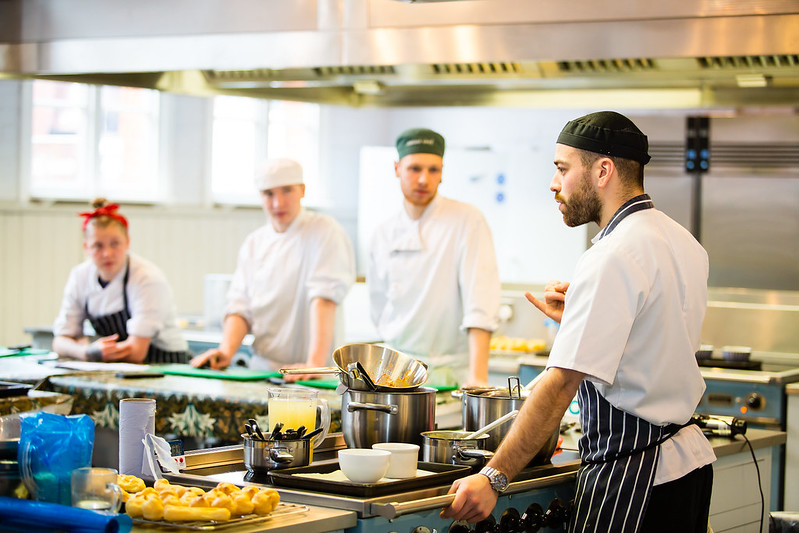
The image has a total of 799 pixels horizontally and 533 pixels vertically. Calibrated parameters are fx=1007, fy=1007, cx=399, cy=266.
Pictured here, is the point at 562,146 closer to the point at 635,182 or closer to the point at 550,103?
the point at 635,182

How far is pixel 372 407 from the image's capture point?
2289mm

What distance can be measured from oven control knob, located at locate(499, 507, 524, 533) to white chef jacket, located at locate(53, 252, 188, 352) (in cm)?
266

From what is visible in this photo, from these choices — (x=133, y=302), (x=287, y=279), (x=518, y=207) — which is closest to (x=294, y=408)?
(x=287, y=279)

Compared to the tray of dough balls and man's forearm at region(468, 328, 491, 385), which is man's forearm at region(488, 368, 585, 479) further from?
man's forearm at region(468, 328, 491, 385)

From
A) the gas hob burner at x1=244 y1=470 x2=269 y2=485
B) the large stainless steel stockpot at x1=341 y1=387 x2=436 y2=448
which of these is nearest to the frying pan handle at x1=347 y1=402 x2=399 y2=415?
the large stainless steel stockpot at x1=341 y1=387 x2=436 y2=448

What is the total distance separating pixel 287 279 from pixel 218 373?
0.57 metres

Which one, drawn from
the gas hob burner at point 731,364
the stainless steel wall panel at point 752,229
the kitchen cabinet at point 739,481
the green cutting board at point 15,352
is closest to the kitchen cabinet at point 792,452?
the gas hob burner at point 731,364

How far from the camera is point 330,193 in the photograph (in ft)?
30.9

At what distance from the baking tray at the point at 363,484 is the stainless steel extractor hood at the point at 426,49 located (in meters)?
1.56

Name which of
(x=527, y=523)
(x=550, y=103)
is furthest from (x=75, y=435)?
(x=550, y=103)

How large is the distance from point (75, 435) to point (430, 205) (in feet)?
7.46

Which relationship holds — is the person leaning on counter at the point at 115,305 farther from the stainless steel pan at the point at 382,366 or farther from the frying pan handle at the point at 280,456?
the frying pan handle at the point at 280,456

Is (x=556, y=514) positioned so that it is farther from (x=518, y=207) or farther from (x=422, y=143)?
(x=518, y=207)

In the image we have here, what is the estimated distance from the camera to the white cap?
Answer: 165 inches
